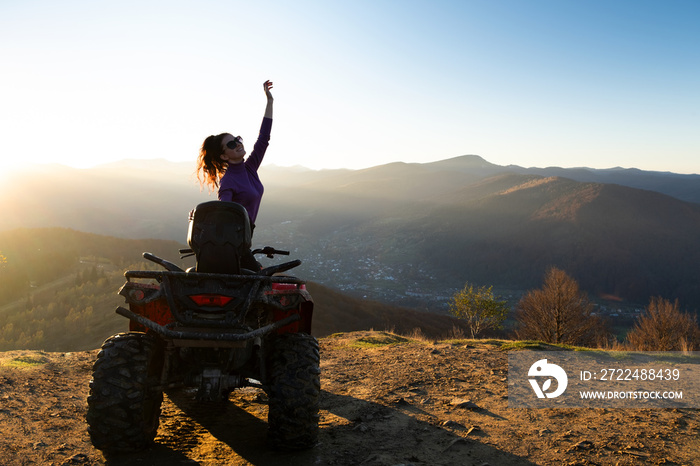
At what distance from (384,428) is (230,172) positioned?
3666 millimetres

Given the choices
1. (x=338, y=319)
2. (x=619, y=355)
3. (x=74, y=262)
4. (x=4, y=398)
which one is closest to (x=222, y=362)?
(x=4, y=398)

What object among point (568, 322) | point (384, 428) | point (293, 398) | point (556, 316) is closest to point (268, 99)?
point (293, 398)

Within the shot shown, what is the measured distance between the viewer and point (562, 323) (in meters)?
46.8

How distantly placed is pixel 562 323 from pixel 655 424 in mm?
46590

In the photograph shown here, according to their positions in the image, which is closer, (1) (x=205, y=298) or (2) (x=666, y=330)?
(1) (x=205, y=298)

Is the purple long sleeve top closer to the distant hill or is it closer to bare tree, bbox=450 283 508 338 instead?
the distant hill

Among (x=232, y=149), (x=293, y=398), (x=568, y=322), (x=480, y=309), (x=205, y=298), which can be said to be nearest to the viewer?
(x=205, y=298)

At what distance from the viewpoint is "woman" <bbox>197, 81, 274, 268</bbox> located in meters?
4.73

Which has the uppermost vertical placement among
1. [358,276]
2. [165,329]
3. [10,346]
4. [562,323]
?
[165,329]

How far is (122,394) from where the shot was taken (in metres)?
3.93

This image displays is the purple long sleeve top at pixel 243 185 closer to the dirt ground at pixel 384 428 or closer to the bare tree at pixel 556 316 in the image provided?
the dirt ground at pixel 384 428

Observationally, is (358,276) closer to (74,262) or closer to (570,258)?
(570,258)

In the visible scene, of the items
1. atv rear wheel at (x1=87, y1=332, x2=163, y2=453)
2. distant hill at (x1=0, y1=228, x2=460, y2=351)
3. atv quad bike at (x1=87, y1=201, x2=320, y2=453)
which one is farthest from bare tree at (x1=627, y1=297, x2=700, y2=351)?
atv rear wheel at (x1=87, y1=332, x2=163, y2=453)

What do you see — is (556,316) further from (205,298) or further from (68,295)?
(205,298)
